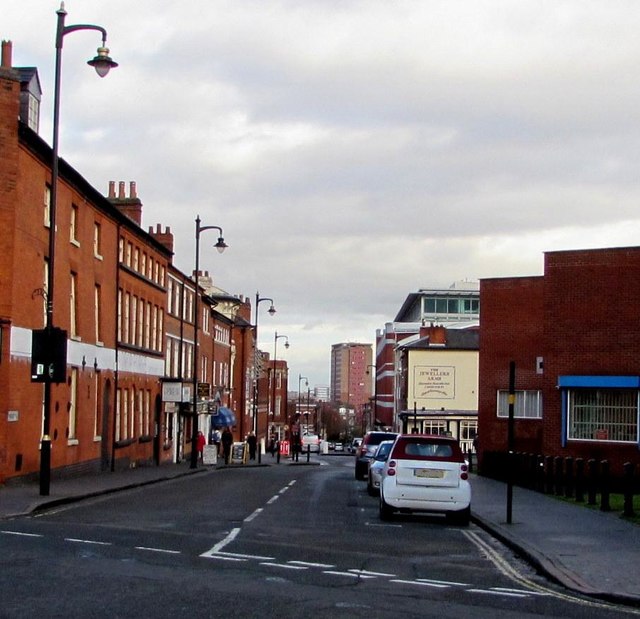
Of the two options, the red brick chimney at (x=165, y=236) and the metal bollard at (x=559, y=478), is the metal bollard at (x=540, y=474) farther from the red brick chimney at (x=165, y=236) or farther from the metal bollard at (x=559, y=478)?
the red brick chimney at (x=165, y=236)

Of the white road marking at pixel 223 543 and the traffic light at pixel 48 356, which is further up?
the traffic light at pixel 48 356

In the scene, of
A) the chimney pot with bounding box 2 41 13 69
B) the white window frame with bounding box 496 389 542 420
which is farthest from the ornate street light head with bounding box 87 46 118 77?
the white window frame with bounding box 496 389 542 420

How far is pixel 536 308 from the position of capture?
147 feet

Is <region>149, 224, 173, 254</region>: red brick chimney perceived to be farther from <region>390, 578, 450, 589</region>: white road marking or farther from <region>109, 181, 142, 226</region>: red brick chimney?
<region>390, 578, 450, 589</region>: white road marking

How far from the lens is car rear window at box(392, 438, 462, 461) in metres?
21.3

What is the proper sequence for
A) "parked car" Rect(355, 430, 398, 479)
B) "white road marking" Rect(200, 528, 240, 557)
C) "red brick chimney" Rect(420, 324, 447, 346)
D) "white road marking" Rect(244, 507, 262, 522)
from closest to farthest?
"white road marking" Rect(200, 528, 240, 557), "white road marking" Rect(244, 507, 262, 522), "parked car" Rect(355, 430, 398, 479), "red brick chimney" Rect(420, 324, 447, 346)

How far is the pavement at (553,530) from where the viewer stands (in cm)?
1298

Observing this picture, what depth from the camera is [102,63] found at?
73.9ft

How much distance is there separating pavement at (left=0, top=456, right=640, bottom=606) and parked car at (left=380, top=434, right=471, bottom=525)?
770mm

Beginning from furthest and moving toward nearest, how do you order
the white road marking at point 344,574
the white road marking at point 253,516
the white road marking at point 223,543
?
the white road marking at point 253,516 → the white road marking at point 223,543 → the white road marking at point 344,574

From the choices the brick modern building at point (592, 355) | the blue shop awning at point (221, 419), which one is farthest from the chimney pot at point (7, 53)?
the blue shop awning at point (221, 419)

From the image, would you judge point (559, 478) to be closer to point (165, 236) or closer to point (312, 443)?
point (165, 236)

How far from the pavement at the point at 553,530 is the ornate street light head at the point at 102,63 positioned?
890cm

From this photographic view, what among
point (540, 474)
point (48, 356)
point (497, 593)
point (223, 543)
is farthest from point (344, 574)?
point (540, 474)
